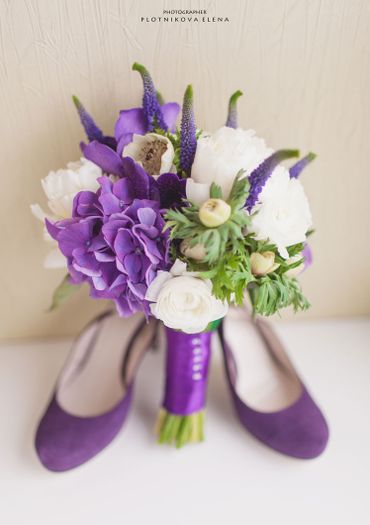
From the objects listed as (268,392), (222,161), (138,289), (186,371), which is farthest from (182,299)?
(268,392)

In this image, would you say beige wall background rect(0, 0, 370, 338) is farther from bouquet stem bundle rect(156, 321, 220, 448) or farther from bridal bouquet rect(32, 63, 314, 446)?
bouquet stem bundle rect(156, 321, 220, 448)

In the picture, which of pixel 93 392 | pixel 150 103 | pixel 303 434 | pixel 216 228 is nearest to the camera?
pixel 216 228

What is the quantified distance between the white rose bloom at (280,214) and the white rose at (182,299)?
0.09 meters

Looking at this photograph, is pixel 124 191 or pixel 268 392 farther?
pixel 268 392

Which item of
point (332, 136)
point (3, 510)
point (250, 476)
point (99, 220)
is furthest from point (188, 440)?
point (332, 136)

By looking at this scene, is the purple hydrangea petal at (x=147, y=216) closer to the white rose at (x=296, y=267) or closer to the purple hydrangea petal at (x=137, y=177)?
the purple hydrangea petal at (x=137, y=177)

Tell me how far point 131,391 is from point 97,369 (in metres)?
0.10

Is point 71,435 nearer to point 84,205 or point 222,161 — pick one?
point 84,205

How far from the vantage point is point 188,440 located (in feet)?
2.44

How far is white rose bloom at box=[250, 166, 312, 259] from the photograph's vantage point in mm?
511

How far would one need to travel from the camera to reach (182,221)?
488 millimetres

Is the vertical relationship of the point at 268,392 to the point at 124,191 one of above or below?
below

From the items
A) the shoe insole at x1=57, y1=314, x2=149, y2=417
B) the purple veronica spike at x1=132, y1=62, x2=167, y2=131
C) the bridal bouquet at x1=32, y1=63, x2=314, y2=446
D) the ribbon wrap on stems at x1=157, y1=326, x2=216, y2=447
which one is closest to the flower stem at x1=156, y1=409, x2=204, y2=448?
the ribbon wrap on stems at x1=157, y1=326, x2=216, y2=447

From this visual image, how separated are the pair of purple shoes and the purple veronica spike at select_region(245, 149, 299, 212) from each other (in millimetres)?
379
